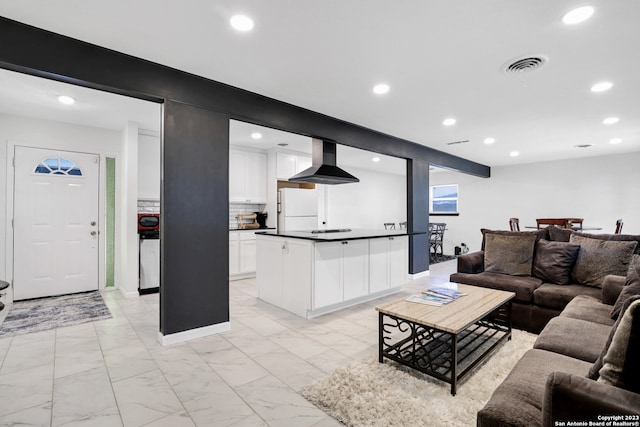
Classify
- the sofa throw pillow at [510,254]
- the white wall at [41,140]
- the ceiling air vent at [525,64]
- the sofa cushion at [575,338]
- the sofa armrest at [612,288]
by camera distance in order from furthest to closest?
the white wall at [41,140] → the sofa throw pillow at [510,254] → the ceiling air vent at [525,64] → the sofa armrest at [612,288] → the sofa cushion at [575,338]

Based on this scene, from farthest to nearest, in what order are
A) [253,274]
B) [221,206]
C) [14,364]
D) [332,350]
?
[253,274] → [221,206] → [332,350] → [14,364]

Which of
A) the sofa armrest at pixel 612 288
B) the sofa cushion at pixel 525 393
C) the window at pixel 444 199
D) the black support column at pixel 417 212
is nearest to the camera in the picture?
the sofa cushion at pixel 525 393

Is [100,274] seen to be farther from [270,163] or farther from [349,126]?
[349,126]

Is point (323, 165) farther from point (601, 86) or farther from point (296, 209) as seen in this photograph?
point (601, 86)

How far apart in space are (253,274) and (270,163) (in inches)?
85.4

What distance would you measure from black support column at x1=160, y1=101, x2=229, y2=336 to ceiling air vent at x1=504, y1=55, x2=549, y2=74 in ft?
8.84

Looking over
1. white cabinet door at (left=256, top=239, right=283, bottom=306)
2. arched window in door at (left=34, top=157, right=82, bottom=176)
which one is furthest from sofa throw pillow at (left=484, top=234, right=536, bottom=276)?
arched window in door at (left=34, top=157, right=82, bottom=176)

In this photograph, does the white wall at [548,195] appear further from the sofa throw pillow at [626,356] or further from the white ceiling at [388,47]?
the sofa throw pillow at [626,356]

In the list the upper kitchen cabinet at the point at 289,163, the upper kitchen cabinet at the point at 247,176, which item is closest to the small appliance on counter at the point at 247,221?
the upper kitchen cabinet at the point at 247,176

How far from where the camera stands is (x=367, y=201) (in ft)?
29.9

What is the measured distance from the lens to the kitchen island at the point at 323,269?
3.40m

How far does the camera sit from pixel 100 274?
15.2 feet

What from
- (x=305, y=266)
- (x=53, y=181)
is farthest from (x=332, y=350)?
(x=53, y=181)

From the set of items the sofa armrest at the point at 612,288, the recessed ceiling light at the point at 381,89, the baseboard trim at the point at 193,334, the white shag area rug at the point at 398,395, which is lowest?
the white shag area rug at the point at 398,395
